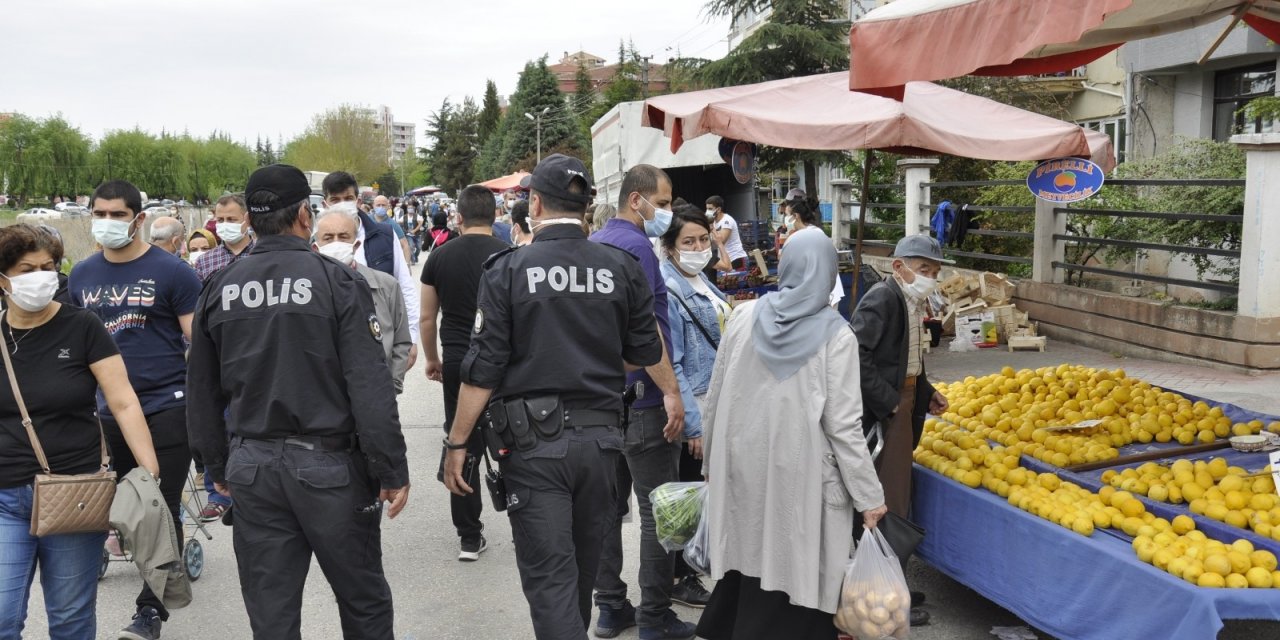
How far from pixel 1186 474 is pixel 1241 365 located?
5.71 meters

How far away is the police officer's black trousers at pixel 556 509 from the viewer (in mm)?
3617

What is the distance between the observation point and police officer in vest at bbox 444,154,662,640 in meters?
3.63

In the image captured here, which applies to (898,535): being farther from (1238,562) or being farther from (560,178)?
(560,178)

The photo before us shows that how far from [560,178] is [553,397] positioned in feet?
2.78

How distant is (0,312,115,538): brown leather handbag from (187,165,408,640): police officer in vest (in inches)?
23.2

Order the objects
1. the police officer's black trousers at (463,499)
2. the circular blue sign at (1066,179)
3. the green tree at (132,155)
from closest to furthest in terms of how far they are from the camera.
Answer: the police officer's black trousers at (463,499) < the circular blue sign at (1066,179) < the green tree at (132,155)

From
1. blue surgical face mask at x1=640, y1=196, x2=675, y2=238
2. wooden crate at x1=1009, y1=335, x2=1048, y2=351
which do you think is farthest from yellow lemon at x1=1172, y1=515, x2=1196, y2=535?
wooden crate at x1=1009, y1=335, x2=1048, y2=351

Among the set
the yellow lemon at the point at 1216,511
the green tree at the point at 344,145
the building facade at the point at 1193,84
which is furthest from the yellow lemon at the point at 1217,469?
the green tree at the point at 344,145

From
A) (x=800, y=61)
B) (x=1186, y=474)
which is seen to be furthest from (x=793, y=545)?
(x=800, y=61)

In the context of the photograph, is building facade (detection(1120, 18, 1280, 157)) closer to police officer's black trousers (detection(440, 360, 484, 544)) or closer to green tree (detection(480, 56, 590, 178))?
police officer's black trousers (detection(440, 360, 484, 544))

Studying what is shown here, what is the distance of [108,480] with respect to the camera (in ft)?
12.2

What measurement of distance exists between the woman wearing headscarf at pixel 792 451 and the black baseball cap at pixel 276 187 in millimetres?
1706

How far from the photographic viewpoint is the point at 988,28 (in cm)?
374

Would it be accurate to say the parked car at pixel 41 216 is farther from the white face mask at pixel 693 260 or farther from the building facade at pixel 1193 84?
the building facade at pixel 1193 84
